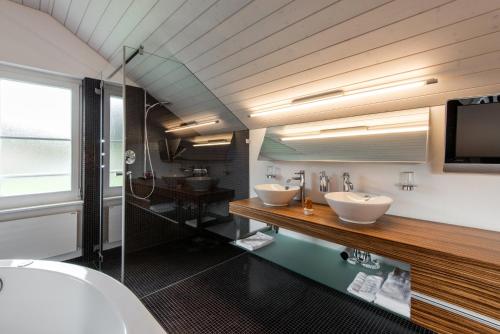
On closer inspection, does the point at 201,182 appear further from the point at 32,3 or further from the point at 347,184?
the point at 32,3

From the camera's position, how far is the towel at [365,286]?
1.57 metres

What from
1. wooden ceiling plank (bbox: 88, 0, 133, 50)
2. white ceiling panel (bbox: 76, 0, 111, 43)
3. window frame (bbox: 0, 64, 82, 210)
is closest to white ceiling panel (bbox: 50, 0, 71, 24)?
white ceiling panel (bbox: 76, 0, 111, 43)

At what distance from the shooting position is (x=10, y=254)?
2.18 meters

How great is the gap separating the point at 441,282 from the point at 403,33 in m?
1.23

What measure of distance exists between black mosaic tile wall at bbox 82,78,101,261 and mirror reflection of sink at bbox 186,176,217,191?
106 cm

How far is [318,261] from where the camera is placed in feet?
6.71

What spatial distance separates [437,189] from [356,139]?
2.11 feet

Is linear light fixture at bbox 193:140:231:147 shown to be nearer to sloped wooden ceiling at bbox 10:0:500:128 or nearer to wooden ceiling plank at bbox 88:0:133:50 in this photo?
sloped wooden ceiling at bbox 10:0:500:128

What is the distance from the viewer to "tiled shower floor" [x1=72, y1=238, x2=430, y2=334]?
5.45 ft

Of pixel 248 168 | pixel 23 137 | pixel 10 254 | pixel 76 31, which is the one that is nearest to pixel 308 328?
pixel 248 168

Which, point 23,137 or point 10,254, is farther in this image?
point 23,137

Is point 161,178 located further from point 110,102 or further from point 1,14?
point 1,14

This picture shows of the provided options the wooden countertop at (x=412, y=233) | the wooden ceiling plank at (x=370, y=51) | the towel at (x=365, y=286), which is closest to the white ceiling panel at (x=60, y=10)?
the wooden ceiling plank at (x=370, y=51)

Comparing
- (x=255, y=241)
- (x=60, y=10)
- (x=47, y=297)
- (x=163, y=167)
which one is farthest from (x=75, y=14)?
(x=255, y=241)
